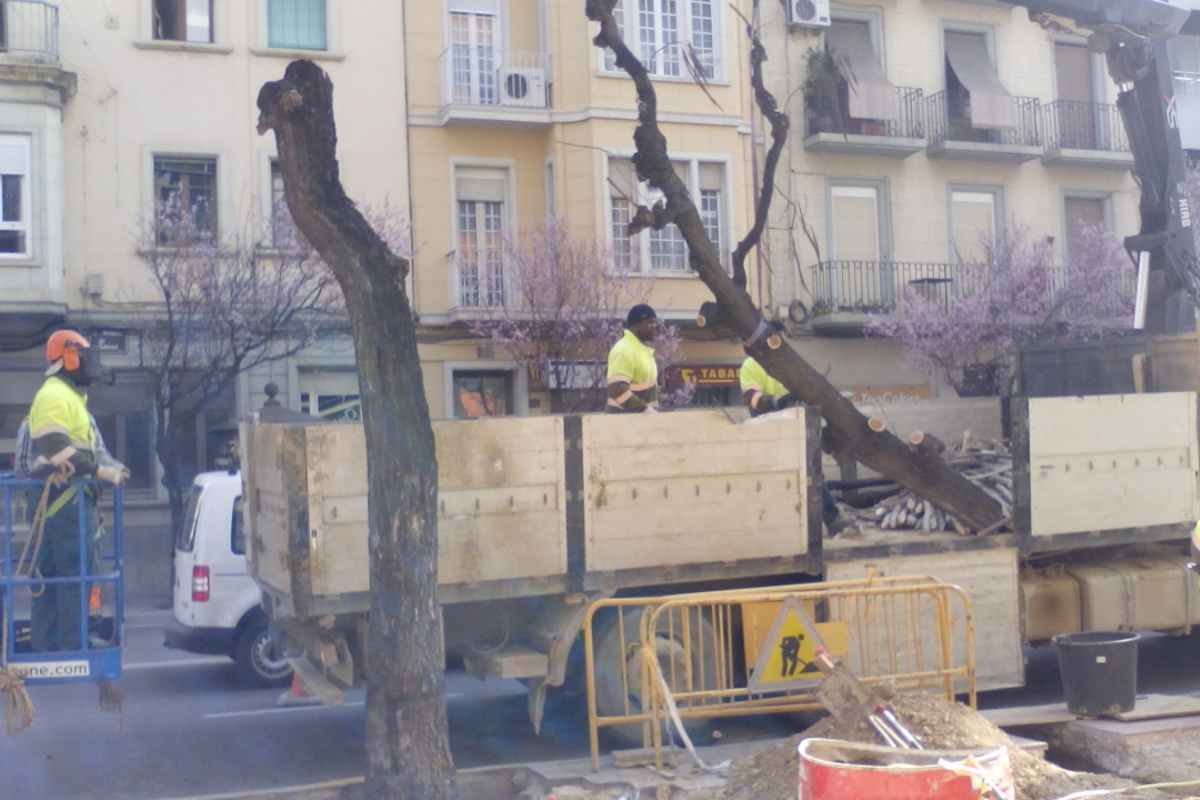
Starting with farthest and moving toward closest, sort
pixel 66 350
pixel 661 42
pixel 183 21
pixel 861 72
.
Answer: pixel 861 72 → pixel 661 42 → pixel 183 21 → pixel 66 350

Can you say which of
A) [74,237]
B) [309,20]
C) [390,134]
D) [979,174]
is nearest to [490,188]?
[390,134]

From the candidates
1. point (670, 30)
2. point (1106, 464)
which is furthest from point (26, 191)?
point (1106, 464)

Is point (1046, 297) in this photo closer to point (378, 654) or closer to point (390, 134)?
point (390, 134)

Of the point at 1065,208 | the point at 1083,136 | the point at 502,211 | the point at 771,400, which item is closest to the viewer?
the point at 771,400

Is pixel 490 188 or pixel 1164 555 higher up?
pixel 490 188

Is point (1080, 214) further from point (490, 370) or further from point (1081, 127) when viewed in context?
point (490, 370)

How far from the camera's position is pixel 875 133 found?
73.1ft

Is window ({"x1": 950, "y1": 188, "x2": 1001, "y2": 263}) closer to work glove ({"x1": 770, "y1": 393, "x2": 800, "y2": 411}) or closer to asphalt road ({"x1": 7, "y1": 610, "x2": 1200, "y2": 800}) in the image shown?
asphalt road ({"x1": 7, "y1": 610, "x2": 1200, "y2": 800})

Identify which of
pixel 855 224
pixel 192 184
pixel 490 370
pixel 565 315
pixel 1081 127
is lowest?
pixel 490 370

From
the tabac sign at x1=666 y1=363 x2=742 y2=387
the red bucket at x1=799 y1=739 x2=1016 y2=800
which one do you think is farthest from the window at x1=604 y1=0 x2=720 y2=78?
the red bucket at x1=799 y1=739 x2=1016 y2=800

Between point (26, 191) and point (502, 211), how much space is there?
24.6 feet

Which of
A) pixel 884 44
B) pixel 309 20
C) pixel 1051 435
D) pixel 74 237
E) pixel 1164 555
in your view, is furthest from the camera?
pixel 884 44

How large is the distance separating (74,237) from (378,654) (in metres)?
14.5

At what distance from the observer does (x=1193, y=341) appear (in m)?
9.37
